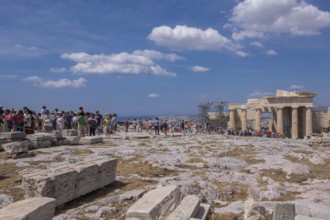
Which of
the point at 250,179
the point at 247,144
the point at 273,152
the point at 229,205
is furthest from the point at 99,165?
the point at 247,144

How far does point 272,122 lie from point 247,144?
25.1 m

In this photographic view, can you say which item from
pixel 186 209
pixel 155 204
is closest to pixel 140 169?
pixel 186 209

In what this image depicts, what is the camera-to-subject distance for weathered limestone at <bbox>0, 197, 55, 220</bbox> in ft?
18.3

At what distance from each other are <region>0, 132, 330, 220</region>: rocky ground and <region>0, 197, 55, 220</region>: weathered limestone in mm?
1272

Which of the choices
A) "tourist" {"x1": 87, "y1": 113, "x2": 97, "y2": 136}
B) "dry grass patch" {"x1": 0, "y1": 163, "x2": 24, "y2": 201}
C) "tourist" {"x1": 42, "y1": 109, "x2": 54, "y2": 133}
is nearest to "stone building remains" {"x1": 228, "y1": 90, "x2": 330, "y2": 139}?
"tourist" {"x1": 87, "y1": 113, "x2": 97, "y2": 136}

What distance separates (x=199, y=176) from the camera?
11.1 metres

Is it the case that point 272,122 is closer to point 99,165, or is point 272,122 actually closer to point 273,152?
point 273,152

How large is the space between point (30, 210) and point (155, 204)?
2015mm

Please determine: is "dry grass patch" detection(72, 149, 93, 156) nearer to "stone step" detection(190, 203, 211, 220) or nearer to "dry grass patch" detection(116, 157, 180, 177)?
"dry grass patch" detection(116, 157, 180, 177)

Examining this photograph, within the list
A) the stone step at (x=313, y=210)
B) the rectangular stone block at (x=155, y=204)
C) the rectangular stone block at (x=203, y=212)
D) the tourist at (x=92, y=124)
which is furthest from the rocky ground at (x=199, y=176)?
the tourist at (x=92, y=124)

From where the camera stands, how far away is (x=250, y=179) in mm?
11094

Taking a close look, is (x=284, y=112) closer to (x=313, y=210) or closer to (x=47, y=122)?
(x=47, y=122)

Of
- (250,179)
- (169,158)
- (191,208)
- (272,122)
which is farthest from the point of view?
(272,122)

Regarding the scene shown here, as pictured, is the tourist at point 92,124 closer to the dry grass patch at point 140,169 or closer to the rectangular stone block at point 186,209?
the dry grass patch at point 140,169
